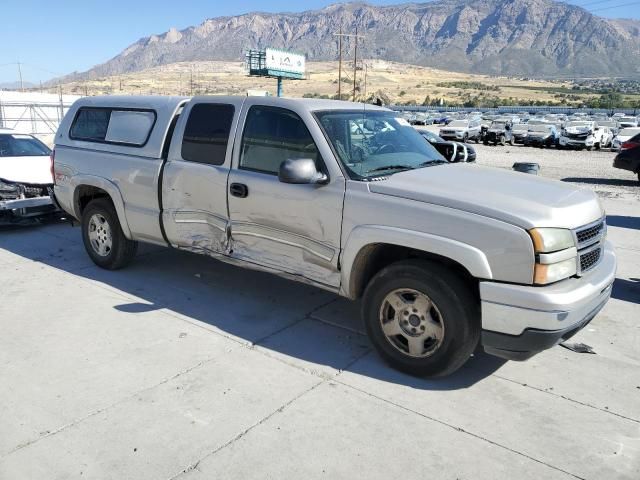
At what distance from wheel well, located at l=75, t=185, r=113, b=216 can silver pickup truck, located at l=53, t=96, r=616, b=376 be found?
Result: 12.9 inches

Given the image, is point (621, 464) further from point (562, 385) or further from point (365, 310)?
point (365, 310)

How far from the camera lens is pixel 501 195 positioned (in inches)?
146

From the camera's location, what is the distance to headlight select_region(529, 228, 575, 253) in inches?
131

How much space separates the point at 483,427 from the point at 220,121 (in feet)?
10.7

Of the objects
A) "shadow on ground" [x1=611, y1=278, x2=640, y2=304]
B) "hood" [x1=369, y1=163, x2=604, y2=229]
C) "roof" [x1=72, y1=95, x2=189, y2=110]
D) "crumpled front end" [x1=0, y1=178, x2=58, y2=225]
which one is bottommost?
"shadow on ground" [x1=611, y1=278, x2=640, y2=304]

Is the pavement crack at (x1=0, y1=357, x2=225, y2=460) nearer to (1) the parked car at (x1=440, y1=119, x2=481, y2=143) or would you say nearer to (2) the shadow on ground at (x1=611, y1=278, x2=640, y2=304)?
(2) the shadow on ground at (x1=611, y1=278, x2=640, y2=304)

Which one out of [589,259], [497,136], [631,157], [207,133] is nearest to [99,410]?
[207,133]

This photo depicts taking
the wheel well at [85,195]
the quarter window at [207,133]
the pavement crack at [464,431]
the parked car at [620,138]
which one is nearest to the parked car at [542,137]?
the parked car at [620,138]

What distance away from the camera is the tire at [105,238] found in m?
6.00

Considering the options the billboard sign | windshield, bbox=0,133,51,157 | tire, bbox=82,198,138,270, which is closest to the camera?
tire, bbox=82,198,138,270

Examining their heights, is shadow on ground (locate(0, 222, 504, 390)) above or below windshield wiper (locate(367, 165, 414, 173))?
below

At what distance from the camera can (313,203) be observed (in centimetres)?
422

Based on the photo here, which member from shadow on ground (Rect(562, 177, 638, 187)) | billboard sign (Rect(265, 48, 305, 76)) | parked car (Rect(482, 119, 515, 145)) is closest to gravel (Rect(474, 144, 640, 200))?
shadow on ground (Rect(562, 177, 638, 187))

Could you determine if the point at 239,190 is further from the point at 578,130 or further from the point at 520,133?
the point at 520,133
